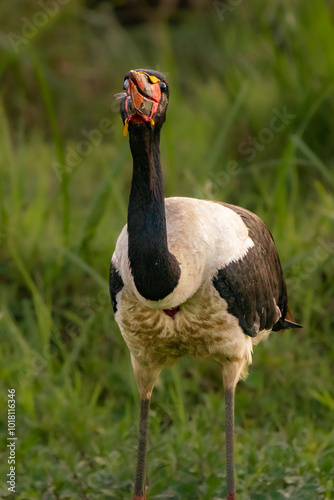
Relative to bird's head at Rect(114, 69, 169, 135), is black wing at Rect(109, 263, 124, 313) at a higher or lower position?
lower

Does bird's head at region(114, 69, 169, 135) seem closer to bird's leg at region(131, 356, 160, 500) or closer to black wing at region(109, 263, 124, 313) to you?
black wing at region(109, 263, 124, 313)

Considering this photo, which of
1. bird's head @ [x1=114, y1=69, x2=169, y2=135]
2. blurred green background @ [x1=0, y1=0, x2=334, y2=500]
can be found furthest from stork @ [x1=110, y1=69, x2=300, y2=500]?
blurred green background @ [x1=0, y1=0, x2=334, y2=500]

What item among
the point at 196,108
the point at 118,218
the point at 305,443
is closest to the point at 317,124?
the point at 118,218

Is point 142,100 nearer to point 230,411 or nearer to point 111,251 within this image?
point 230,411

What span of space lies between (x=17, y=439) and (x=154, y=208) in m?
1.94

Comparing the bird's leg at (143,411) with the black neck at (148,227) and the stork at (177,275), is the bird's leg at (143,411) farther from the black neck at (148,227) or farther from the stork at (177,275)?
the black neck at (148,227)

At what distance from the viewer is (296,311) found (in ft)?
16.9

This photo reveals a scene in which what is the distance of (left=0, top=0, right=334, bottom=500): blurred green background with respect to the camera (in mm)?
4027

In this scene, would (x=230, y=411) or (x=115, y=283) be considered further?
(x=230, y=411)

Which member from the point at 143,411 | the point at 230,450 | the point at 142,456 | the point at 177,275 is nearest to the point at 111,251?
the point at 143,411

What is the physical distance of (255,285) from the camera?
3557mm

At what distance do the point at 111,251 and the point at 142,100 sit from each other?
8.17 feet

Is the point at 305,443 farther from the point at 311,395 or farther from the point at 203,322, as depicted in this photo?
the point at 203,322

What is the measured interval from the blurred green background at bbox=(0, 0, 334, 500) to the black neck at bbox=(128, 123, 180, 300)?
119cm
